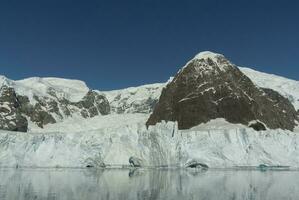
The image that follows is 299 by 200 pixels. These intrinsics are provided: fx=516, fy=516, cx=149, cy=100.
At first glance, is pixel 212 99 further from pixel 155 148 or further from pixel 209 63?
pixel 155 148

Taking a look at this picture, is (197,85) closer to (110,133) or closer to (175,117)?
(175,117)

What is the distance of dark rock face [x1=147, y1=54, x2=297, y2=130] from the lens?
133m

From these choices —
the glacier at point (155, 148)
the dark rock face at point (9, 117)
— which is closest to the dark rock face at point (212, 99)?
the glacier at point (155, 148)

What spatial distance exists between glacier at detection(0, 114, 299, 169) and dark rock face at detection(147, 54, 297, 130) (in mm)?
55810

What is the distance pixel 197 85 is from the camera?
142m

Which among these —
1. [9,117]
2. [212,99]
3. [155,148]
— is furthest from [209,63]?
[9,117]

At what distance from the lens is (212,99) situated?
137 metres

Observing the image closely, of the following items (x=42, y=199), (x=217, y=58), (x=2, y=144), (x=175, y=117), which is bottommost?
(x=42, y=199)

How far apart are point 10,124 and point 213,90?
8258 cm

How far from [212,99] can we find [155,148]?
221ft

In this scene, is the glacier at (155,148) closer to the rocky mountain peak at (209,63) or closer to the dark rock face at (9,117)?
the rocky mountain peak at (209,63)

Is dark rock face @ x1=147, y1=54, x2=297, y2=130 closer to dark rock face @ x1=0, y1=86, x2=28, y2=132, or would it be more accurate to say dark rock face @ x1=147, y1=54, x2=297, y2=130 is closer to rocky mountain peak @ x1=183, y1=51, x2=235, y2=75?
rocky mountain peak @ x1=183, y1=51, x2=235, y2=75

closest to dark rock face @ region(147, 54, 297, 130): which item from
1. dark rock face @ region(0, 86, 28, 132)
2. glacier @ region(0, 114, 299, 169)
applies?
glacier @ region(0, 114, 299, 169)

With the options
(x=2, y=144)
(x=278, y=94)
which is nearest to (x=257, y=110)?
(x=278, y=94)
